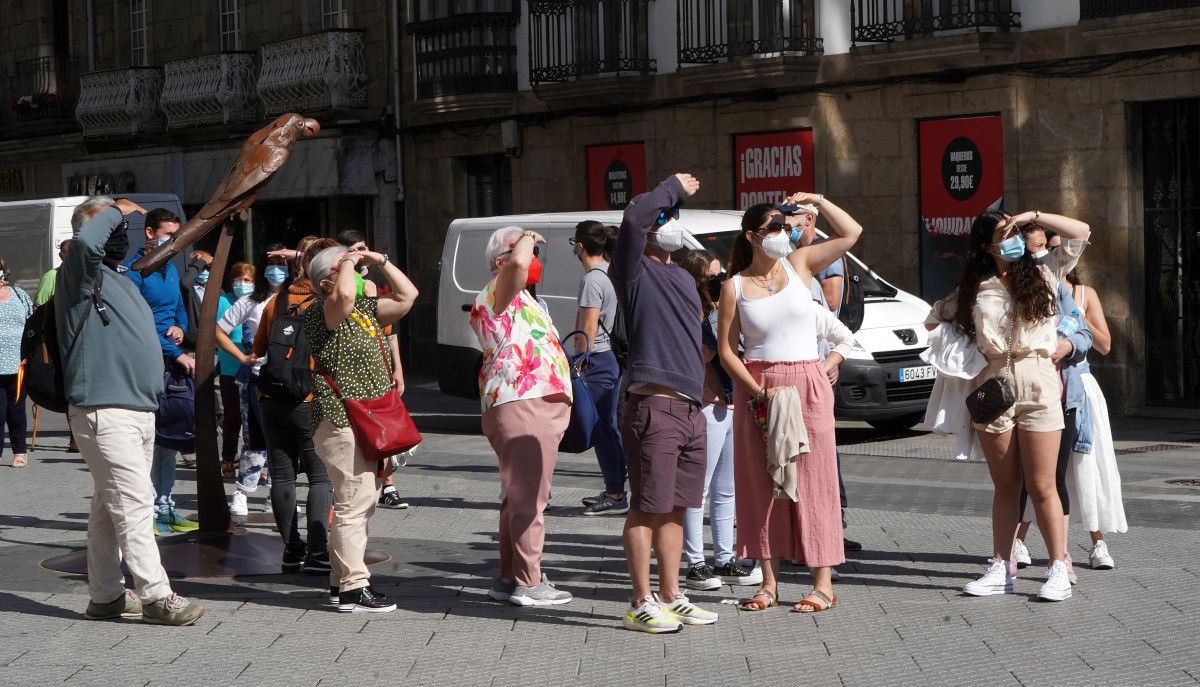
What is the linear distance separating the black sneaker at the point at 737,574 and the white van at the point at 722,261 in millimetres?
5424

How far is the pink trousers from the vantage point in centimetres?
755

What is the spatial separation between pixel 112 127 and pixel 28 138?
12.8ft

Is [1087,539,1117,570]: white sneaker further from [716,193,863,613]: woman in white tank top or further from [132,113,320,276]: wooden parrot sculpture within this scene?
[132,113,320,276]: wooden parrot sculpture

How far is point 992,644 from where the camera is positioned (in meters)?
6.68

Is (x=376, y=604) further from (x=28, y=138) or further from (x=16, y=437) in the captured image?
(x=28, y=138)

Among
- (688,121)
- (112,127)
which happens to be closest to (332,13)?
(112,127)

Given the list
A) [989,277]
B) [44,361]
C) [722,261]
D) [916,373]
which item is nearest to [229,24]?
[722,261]

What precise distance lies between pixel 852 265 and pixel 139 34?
2218 centimetres

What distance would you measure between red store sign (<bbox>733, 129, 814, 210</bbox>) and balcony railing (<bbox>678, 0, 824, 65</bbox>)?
1.07 meters

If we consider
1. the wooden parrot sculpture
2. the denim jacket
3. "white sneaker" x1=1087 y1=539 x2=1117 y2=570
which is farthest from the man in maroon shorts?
the wooden parrot sculpture

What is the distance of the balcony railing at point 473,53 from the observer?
81.7ft

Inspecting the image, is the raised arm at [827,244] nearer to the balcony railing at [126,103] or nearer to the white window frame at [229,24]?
the white window frame at [229,24]

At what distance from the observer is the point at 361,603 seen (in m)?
7.56

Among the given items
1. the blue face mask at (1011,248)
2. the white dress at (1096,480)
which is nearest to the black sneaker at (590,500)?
the white dress at (1096,480)
